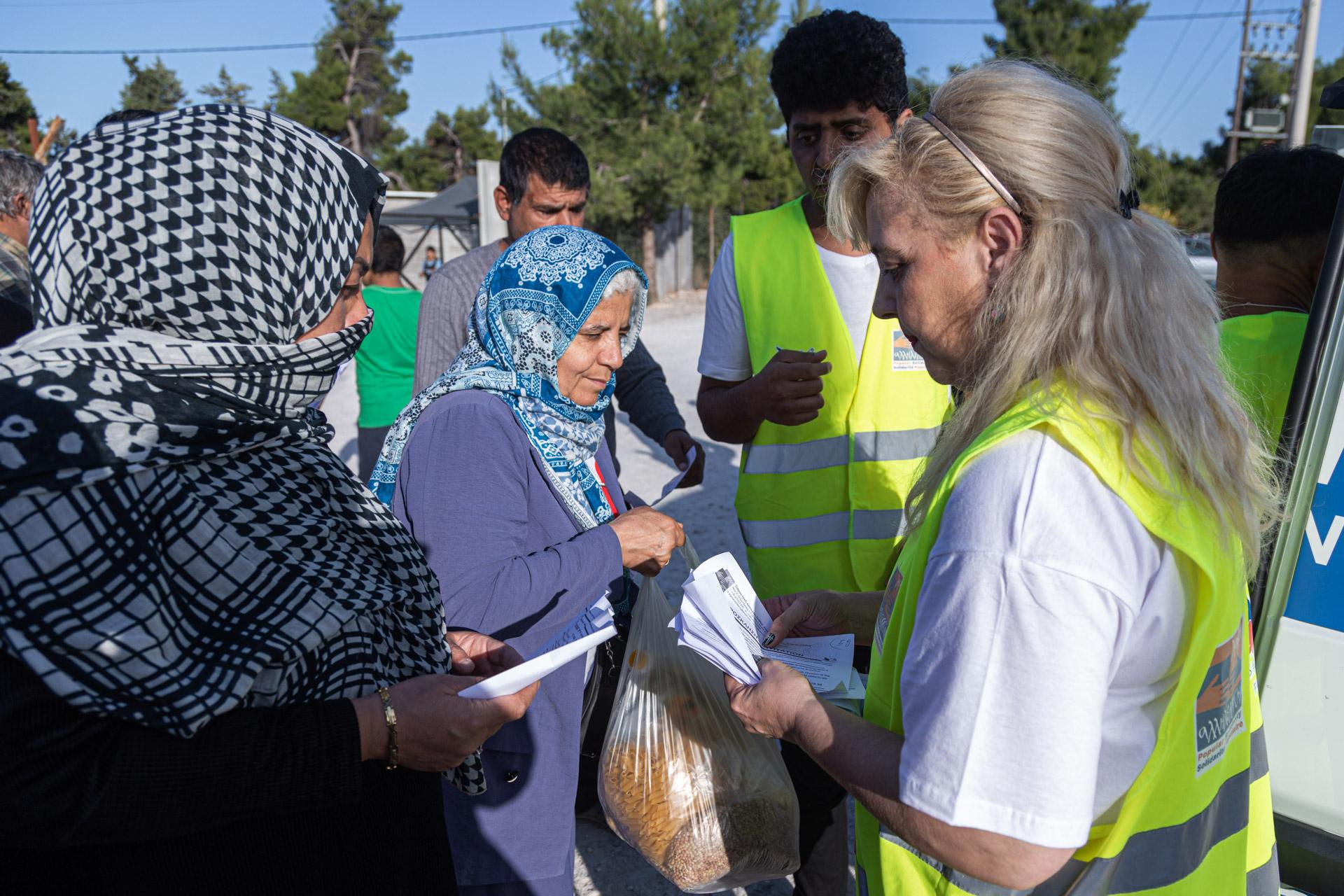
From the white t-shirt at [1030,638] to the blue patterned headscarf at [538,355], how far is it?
1.14 metres

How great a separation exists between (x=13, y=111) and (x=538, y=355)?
3274 centimetres

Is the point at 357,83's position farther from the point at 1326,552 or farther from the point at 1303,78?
the point at 1326,552

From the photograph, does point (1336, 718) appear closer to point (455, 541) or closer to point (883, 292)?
→ point (883, 292)

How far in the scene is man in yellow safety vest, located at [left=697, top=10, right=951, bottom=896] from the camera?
2318 mm

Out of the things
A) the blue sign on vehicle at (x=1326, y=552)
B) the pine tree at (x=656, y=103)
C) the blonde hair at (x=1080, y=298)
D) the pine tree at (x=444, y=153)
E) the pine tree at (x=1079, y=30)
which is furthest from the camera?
the pine tree at (x=444, y=153)

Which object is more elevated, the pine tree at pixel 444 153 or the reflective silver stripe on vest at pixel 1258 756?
the pine tree at pixel 444 153

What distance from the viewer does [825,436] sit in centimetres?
239

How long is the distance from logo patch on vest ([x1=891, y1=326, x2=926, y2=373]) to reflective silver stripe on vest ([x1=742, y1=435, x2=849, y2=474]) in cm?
23

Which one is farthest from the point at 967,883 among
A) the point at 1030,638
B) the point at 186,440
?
the point at 186,440

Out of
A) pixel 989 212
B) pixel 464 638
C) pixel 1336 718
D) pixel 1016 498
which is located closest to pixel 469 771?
pixel 464 638

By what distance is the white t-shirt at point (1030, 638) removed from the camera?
95 centimetres

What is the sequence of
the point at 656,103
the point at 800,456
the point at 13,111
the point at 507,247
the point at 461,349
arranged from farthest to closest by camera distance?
the point at 13,111, the point at 656,103, the point at 461,349, the point at 507,247, the point at 800,456

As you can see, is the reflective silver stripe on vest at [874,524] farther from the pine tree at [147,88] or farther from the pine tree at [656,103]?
the pine tree at [147,88]

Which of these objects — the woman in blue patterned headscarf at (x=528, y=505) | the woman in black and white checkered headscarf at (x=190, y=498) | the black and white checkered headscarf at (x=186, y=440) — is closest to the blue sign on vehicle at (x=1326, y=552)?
the woman in blue patterned headscarf at (x=528, y=505)
